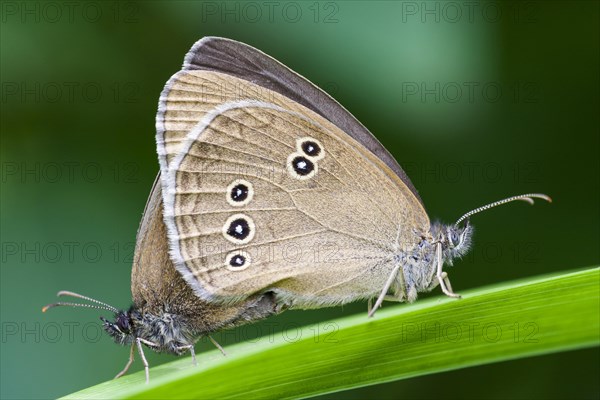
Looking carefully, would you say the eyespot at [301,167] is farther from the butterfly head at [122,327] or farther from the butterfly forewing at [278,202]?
the butterfly head at [122,327]

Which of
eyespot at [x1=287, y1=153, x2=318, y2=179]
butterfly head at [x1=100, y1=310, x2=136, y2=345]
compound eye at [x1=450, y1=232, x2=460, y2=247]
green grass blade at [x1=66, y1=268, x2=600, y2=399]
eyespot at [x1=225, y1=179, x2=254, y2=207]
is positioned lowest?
butterfly head at [x1=100, y1=310, x2=136, y2=345]

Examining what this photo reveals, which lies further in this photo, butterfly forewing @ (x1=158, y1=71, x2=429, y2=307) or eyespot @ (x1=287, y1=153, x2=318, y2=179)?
eyespot @ (x1=287, y1=153, x2=318, y2=179)

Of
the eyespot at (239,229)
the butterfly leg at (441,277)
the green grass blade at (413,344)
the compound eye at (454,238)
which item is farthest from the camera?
the compound eye at (454,238)

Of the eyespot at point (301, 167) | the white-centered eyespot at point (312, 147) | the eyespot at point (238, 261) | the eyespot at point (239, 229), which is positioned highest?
the white-centered eyespot at point (312, 147)

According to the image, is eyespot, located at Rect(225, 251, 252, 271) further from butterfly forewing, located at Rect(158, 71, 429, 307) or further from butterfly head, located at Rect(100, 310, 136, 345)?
butterfly head, located at Rect(100, 310, 136, 345)

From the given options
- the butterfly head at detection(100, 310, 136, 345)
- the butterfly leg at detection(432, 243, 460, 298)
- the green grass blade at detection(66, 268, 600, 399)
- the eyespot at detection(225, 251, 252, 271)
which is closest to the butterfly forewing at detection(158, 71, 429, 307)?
the eyespot at detection(225, 251, 252, 271)

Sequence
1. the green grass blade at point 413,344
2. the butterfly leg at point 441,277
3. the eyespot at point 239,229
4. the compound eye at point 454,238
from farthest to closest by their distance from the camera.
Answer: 1. the compound eye at point 454,238
2. the eyespot at point 239,229
3. the butterfly leg at point 441,277
4. the green grass blade at point 413,344

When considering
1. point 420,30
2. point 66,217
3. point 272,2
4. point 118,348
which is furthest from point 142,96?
point 420,30

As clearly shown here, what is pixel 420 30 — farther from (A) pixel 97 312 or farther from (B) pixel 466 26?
(A) pixel 97 312

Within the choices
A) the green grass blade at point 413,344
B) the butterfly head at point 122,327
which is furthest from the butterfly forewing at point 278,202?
the green grass blade at point 413,344

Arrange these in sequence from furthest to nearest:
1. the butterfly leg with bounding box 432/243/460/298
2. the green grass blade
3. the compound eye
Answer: the compound eye, the butterfly leg with bounding box 432/243/460/298, the green grass blade
